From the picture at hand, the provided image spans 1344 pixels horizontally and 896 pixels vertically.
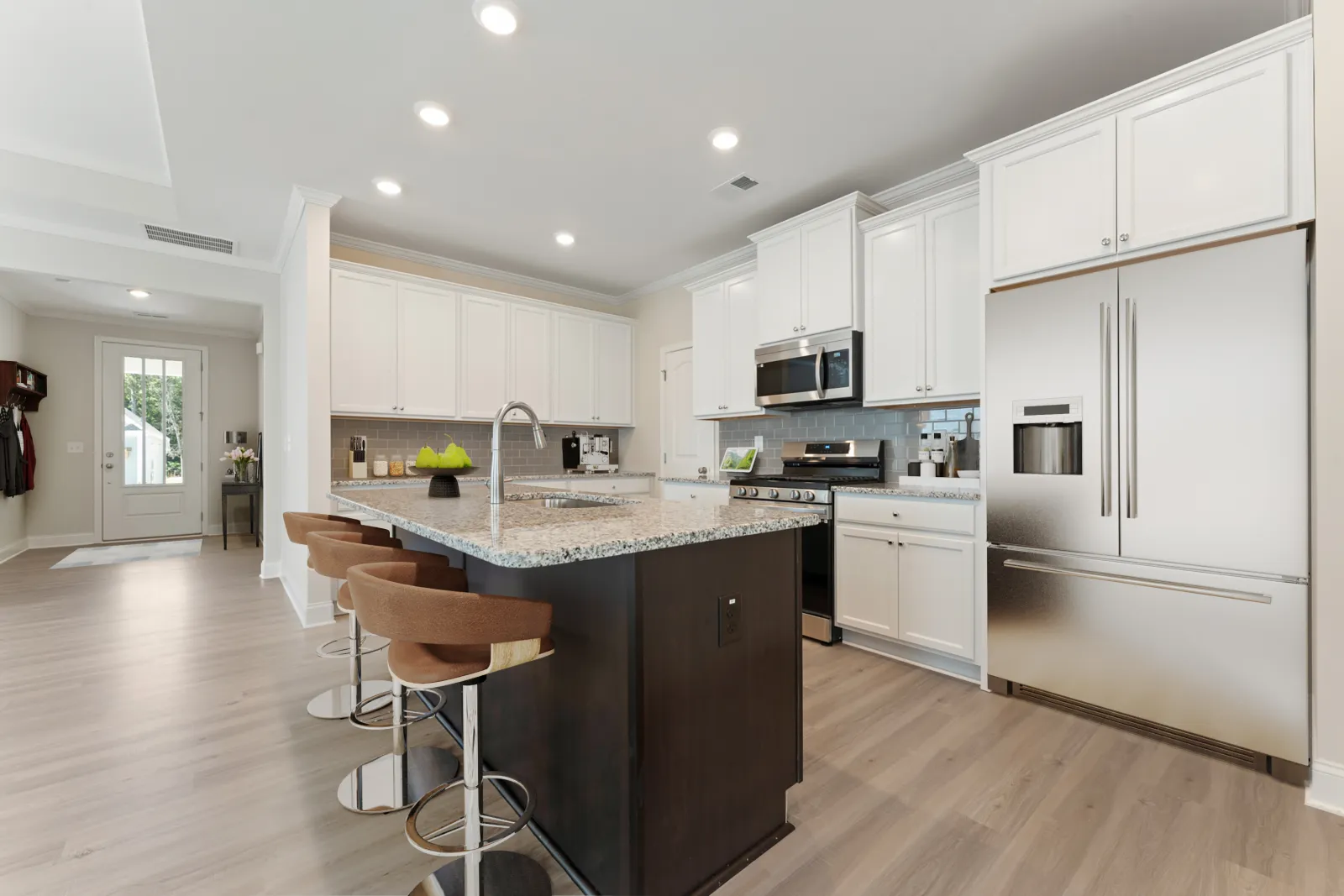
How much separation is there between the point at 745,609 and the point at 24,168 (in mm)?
5320

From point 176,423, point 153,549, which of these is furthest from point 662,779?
point 176,423

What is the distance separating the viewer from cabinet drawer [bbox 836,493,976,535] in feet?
9.28

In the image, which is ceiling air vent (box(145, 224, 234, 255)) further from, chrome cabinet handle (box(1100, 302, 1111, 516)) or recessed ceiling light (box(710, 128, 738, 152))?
chrome cabinet handle (box(1100, 302, 1111, 516))

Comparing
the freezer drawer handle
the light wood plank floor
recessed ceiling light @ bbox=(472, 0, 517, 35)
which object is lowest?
the light wood plank floor

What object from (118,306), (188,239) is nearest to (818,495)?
(188,239)

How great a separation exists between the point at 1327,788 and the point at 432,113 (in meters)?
4.35

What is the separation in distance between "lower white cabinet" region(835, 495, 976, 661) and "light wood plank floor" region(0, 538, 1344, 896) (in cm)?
23

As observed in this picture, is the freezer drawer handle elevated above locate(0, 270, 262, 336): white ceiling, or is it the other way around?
locate(0, 270, 262, 336): white ceiling

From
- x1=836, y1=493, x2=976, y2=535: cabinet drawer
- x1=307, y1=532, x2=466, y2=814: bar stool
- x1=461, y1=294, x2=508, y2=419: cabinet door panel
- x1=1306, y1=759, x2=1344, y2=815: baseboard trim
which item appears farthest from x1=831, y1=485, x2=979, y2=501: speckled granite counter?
x1=461, y1=294, x2=508, y2=419: cabinet door panel

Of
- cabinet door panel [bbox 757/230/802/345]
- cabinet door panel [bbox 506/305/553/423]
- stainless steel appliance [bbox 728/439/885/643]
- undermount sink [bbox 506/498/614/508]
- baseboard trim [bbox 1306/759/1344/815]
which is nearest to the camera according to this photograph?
baseboard trim [bbox 1306/759/1344/815]

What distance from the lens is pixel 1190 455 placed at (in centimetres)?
214

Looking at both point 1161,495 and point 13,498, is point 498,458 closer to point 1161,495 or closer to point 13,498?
point 1161,495

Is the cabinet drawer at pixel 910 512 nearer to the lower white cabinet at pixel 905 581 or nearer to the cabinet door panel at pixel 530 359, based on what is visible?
the lower white cabinet at pixel 905 581

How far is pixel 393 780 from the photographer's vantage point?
197 centimetres
